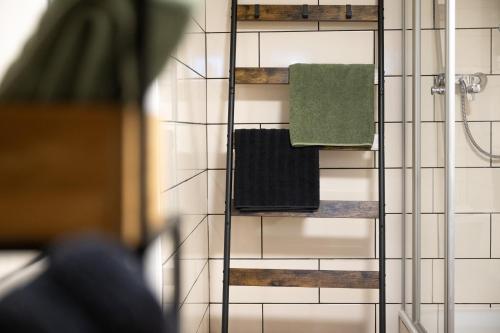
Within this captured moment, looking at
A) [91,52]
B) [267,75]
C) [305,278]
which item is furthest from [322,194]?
[91,52]

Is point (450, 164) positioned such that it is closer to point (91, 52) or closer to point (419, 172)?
point (419, 172)

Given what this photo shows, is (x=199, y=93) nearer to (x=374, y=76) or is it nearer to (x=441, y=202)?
(x=374, y=76)

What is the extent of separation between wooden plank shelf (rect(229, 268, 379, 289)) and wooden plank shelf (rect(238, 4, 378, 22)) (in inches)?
32.0

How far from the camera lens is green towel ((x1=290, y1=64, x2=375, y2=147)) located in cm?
151

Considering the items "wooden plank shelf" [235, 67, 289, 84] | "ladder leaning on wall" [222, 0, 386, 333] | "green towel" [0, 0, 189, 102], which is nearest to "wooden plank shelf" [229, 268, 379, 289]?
"ladder leaning on wall" [222, 0, 386, 333]

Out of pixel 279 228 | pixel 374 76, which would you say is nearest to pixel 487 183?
pixel 374 76

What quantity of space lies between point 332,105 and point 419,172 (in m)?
0.38

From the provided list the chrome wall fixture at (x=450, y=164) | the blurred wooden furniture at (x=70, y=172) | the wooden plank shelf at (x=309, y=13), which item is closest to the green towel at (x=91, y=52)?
the blurred wooden furniture at (x=70, y=172)

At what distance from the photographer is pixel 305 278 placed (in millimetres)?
1523

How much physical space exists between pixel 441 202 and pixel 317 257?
492 millimetres

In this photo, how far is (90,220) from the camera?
264 mm

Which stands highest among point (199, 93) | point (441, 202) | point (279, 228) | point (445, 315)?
point (199, 93)

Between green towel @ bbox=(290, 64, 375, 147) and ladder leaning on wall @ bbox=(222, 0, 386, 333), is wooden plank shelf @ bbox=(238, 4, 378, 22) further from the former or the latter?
green towel @ bbox=(290, 64, 375, 147)

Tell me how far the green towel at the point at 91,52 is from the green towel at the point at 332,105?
4.08 feet
